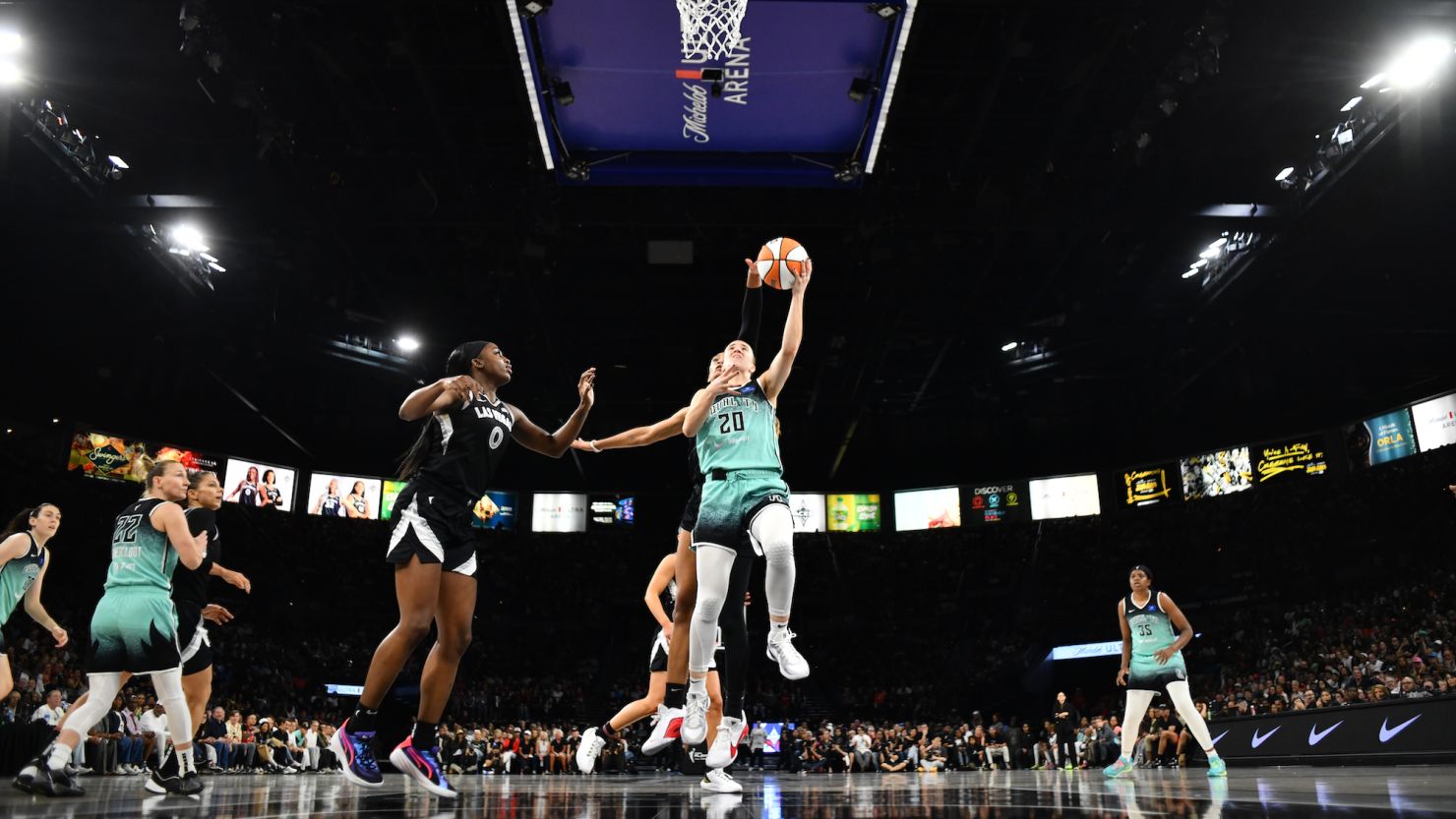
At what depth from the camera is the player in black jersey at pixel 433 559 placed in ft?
13.6

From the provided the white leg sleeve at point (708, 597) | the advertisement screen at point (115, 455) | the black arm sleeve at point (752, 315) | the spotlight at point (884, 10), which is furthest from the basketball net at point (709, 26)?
the advertisement screen at point (115, 455)

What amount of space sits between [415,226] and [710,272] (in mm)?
5373

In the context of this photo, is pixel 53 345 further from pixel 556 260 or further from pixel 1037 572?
pixel 1037 572

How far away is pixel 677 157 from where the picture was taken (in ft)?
31.4

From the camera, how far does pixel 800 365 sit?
21875mm

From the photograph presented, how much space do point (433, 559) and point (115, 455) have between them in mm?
23070

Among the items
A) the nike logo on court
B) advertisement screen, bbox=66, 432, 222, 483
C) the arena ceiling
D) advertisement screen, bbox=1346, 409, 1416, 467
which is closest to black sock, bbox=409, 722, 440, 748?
the arena ceiling

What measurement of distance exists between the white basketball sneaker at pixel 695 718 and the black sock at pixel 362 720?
151 centimetres

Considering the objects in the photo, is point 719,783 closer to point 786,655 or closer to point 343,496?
point 786,655

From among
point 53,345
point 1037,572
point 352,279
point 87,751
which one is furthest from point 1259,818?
point 1037,572

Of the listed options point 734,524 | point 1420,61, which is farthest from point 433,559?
point 1420,61

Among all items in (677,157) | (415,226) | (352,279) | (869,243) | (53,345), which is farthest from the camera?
(53,345)

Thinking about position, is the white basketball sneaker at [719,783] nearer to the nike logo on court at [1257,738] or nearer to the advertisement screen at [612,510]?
the nike logo on court at [1257,738]

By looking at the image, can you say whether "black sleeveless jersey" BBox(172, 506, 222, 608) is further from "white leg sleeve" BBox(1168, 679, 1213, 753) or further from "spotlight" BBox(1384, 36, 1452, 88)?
"spotlight" BBox(1384, 36, 1452, 88)
